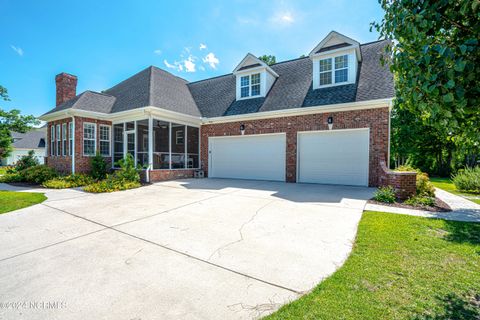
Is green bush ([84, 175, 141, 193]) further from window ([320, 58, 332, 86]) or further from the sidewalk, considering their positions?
window ([320, 58, 332, 86])

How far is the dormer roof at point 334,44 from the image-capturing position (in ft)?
36.0

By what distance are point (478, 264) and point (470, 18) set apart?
3.32 metres

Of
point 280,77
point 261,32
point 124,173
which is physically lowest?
point 124,173

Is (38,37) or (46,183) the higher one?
(38,37)

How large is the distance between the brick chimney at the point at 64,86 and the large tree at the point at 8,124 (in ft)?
57.8

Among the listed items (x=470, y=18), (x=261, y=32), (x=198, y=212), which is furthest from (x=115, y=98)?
(x=470, y=18)

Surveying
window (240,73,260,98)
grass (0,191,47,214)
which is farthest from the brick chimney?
window (240,73,260,98)

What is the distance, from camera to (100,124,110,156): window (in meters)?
13.4

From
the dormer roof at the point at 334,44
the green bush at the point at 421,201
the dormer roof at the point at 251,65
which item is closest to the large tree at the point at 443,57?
the green bush at the point at 421,201

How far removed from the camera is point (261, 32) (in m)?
12.2

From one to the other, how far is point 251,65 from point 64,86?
42.1ft

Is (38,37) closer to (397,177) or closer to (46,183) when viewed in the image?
(46,183)

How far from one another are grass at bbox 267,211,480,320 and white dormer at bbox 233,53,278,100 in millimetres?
10987

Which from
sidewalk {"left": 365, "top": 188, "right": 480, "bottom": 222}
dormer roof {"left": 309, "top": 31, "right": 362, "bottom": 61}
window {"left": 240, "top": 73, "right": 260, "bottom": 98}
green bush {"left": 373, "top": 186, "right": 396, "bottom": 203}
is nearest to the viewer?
sidewalk {"left": 365, "top": 188, "right": 480, "bottom": 222}
